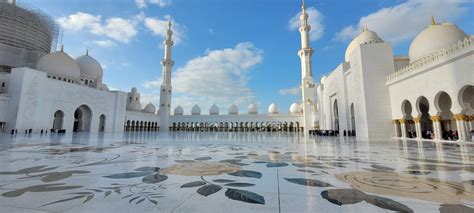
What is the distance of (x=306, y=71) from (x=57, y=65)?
25.5 m

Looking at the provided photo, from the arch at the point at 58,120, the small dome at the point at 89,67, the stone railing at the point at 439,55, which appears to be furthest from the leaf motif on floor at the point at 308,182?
the small dome at the point at 89,67

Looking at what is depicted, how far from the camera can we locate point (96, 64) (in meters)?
26.8

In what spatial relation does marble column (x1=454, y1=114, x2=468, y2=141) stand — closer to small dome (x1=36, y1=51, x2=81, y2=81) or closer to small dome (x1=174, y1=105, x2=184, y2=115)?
small dome (x1=36, y1=51, x2=81, y2=81)

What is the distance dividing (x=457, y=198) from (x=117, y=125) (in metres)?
26.9

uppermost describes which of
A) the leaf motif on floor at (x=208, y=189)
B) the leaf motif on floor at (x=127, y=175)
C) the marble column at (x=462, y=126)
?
the marble column at (x=462, y=126)

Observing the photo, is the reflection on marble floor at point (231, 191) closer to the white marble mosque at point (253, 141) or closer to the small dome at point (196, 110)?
the white marble mosque at point (253, 141)

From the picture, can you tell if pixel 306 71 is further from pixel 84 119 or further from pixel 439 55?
pixel 84 119

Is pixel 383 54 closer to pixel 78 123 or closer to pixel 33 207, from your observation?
pixel 33 207

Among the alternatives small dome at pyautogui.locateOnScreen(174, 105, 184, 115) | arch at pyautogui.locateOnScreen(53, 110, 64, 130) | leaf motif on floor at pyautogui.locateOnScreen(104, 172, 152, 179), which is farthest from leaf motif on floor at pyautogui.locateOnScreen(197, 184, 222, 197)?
small dome at pyautogui.locateOnScreen(174, 105, 184, 115)

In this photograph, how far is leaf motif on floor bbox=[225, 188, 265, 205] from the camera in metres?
1.43

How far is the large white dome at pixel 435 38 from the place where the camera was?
457 inches

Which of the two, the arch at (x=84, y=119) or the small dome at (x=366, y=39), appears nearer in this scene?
the small dome at (x=366, y=39)

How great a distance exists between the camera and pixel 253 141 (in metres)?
8.45

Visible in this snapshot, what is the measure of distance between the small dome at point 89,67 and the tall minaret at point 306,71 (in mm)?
24997
